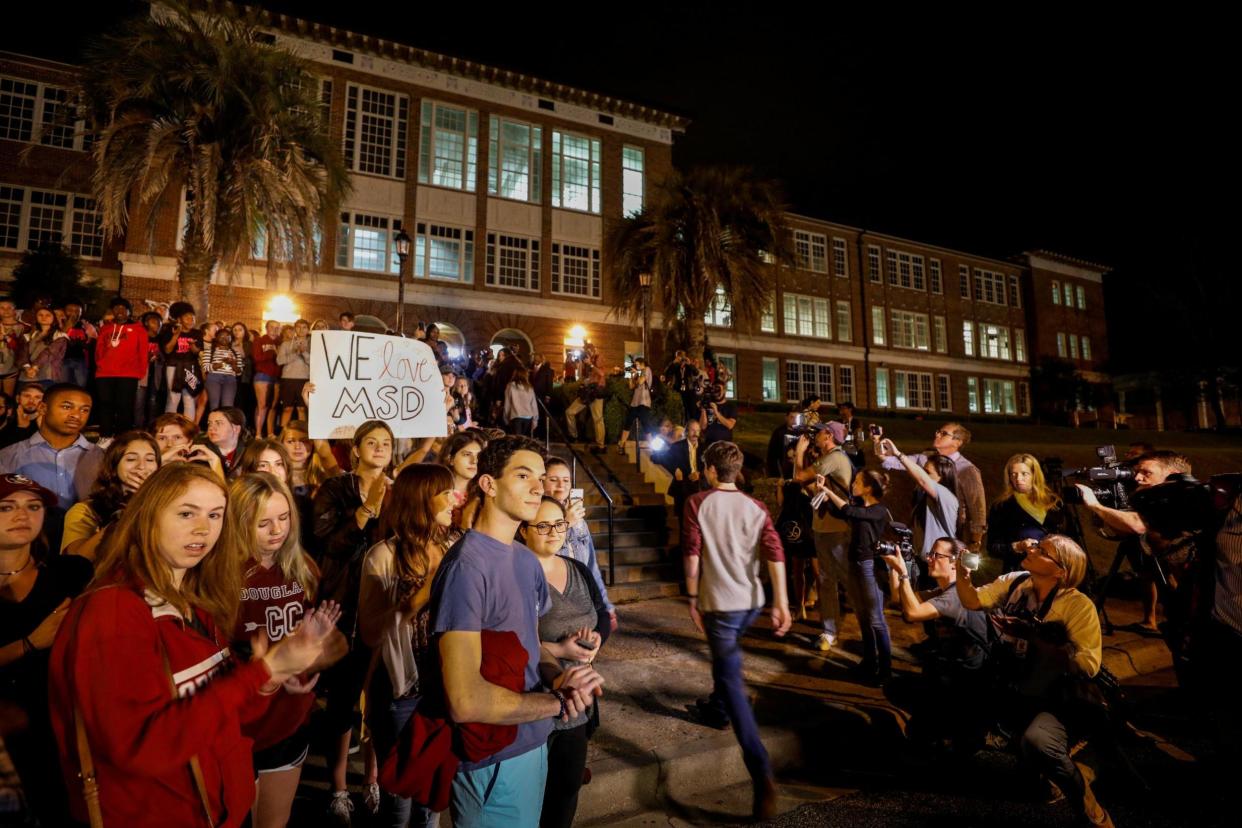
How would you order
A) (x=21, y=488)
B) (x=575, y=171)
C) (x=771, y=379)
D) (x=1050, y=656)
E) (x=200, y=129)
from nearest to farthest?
(x=21, y=488) < (x=1050, y=656) < (x=200, y=129) < (x=575, y=171) < (x=771, y=379)

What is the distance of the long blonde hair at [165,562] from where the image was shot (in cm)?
188

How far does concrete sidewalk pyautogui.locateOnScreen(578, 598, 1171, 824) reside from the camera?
12.7 ft

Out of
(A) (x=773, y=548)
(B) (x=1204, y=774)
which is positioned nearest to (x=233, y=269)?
(A) (x=773, y=548)

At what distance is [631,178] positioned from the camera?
2702cm

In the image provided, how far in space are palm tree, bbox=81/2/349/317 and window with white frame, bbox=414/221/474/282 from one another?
867 cm

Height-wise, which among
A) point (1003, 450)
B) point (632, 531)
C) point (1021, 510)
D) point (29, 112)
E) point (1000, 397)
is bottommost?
point (632, 531)

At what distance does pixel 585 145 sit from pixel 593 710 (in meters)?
26.3

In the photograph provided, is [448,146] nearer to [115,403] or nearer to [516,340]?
[516,340]

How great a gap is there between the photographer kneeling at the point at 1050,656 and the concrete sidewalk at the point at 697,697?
43.3 inches

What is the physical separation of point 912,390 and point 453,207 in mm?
27970

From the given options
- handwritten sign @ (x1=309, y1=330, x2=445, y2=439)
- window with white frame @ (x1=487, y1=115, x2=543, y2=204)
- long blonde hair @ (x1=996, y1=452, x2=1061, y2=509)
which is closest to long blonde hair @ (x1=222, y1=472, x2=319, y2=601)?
handwritten sign @ (x1=309, y1=330, x2=445, y2=439)

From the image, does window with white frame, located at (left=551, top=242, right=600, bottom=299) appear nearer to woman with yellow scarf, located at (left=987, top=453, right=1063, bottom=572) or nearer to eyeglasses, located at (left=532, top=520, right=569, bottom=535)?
woman with yellow scarf, located at (left=987, top=453, right=1063, bottom=572)

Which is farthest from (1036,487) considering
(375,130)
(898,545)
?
(375,130)

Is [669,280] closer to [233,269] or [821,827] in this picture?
[233,269]
